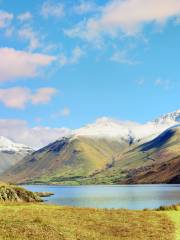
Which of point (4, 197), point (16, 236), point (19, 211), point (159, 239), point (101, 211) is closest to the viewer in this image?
point (16, 236)

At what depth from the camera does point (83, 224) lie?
35.9 m

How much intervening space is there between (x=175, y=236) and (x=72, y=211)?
1311 centimetres

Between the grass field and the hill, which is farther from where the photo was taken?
the hill

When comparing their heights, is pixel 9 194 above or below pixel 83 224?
above

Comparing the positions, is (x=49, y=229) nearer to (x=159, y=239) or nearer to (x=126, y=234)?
(x=126, y=234)

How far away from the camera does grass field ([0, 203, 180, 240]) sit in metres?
31.1

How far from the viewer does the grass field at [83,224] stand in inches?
1223

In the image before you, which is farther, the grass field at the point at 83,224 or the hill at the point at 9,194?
the hill at the point at 9,194

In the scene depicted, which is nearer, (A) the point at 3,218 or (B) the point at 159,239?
(B) the point at 159,239

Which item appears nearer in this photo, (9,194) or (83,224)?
(83,224)

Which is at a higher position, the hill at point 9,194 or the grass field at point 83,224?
the hill at point 9,194

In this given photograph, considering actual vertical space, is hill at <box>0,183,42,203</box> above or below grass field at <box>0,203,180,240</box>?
above

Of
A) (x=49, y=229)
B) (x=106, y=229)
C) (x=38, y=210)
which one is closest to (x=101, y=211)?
(x=38, y=210)

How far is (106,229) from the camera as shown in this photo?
113 feet
